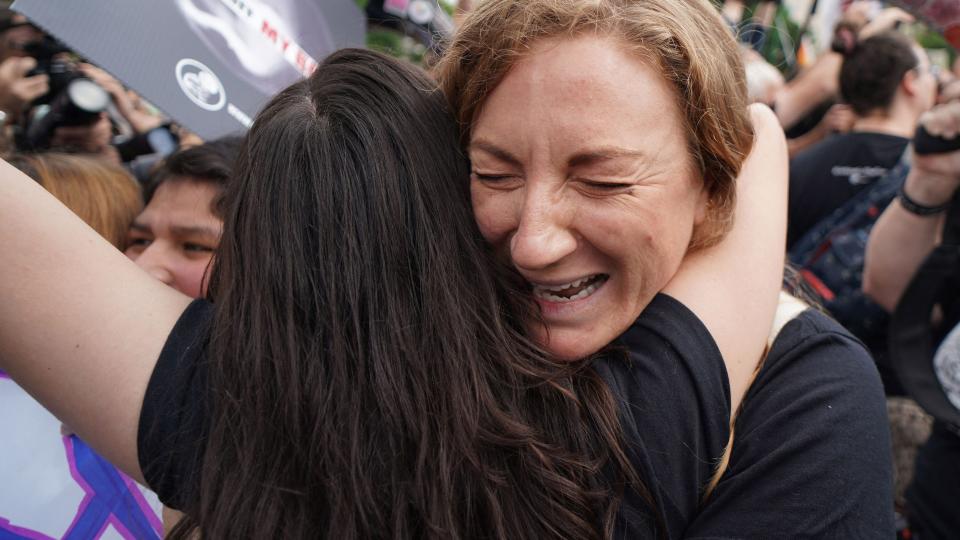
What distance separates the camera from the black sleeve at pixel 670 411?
1.20m

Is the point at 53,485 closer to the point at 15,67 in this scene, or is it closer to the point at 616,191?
the point at 616,191

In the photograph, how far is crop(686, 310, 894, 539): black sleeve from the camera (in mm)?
1248

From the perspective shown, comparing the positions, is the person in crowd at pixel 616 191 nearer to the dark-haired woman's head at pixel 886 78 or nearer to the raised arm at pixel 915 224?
the raised arm at pixel 915 224

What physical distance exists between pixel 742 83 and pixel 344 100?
2.39 ft

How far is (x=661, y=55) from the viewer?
1244 mm

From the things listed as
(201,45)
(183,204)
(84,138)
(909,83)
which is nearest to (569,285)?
(201,45)

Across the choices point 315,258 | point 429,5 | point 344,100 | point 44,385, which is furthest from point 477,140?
point 429,5

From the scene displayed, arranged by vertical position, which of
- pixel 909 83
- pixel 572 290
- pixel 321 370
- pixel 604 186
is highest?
pixel 604 186

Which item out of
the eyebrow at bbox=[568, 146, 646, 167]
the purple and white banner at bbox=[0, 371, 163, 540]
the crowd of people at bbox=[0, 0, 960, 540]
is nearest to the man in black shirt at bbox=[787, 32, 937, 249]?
the crowd of people at bbox=[0, 0, 960, 540]

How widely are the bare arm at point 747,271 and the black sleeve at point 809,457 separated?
0.07 meters

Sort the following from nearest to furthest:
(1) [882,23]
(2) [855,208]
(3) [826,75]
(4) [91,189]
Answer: (4) [91,189], (2) [855,208], (1) [882,23], (3) [826,75]

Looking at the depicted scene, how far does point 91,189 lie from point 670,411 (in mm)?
1963

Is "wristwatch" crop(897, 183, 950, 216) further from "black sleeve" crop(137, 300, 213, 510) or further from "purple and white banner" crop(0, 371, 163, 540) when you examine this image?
"purple and white banner" crop(0, 371, 163, 540)

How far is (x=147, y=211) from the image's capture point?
7.62 feet
